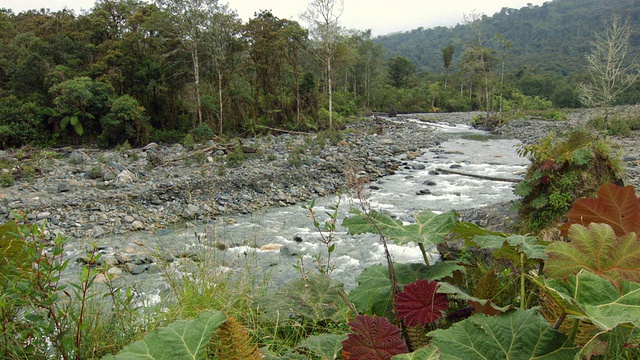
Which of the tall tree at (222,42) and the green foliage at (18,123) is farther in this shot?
the tall tree at (222,42)

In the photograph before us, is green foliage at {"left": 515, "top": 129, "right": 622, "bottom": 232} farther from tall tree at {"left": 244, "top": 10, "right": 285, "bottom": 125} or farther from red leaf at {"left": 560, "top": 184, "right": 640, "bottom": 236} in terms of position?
tall tree at {"left": 244, "top": 10, "right": 285, "bottom": 125}

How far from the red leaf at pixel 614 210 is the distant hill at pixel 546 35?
70.6 metres

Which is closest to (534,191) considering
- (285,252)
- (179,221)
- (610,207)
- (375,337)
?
(285,252)

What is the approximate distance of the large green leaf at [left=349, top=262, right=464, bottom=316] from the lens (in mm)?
1412

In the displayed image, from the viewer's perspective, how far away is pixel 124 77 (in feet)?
56.9

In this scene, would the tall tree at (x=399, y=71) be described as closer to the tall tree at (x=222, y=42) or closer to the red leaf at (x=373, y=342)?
the tall tree at (x=222, y=42)

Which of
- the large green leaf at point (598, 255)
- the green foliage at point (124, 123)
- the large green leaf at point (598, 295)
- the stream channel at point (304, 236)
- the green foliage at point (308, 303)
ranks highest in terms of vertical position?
the green foliage at point (124, 123)

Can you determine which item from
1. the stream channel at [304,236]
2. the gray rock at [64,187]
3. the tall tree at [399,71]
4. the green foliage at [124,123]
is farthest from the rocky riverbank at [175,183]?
the tall tree at [399,71]

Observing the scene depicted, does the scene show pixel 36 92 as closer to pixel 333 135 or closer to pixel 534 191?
pixel 333 135

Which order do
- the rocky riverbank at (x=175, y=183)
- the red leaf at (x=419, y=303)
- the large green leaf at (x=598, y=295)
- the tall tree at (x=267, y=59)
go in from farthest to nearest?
the tall tree at (x=267, y=59) → the rocky riverbank at (x=175, y=183) → the red leaf at (x=419, y=303) → the large green leaf at (x=598, y=295)

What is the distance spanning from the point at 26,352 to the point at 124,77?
1823 cm

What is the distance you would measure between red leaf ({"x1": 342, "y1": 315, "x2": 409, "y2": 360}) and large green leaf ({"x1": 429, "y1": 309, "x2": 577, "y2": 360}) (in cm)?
9

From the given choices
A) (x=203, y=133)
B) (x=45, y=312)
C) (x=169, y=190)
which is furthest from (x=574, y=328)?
(x=203, y=133)

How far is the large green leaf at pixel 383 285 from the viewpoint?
1412 mm
